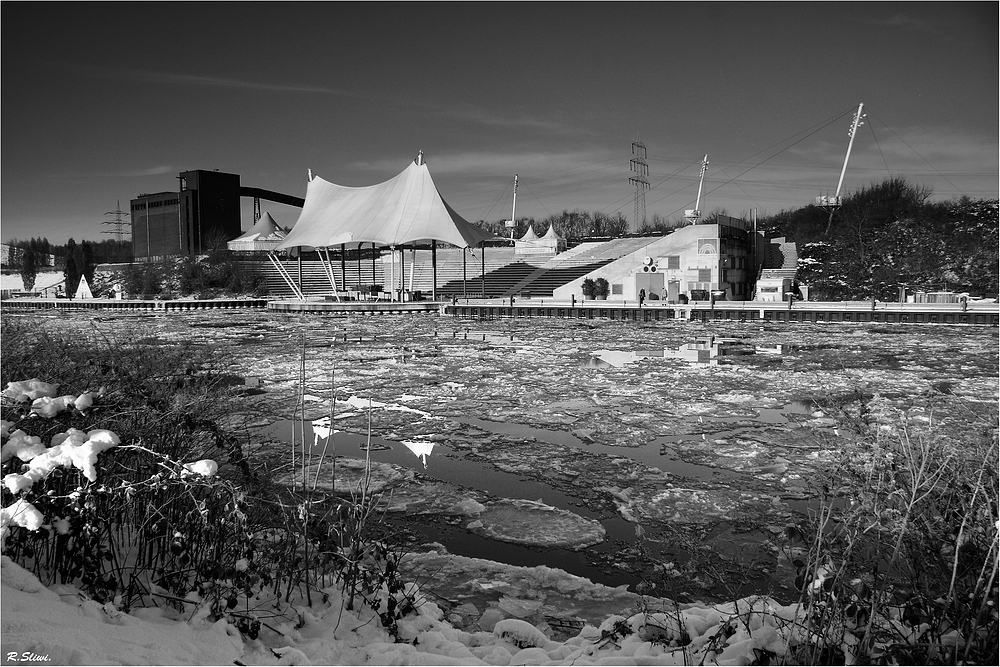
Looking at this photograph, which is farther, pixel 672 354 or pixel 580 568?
pixel 672 354

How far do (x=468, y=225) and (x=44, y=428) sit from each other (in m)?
28.3

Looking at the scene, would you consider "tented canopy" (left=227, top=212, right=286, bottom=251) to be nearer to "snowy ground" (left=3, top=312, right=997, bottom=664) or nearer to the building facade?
the building facade

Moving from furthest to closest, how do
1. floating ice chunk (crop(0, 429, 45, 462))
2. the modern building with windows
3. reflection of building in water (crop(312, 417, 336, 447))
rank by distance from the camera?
the modern building with windows
reflection of building in water (crop(312, 417, 336, 447))
floating ice chunk (crop(0, 429, 45, 462))

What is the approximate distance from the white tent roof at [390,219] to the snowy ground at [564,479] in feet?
51.2

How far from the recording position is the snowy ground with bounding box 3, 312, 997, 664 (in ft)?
9.78

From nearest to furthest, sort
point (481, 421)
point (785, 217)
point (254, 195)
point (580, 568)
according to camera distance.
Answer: point (580, 568) < point (481, 421) < point (785, 217) < point (254, 195)

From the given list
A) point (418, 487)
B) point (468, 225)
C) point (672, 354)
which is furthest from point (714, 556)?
point (468, 225)

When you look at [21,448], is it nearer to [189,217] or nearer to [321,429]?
[321,429]

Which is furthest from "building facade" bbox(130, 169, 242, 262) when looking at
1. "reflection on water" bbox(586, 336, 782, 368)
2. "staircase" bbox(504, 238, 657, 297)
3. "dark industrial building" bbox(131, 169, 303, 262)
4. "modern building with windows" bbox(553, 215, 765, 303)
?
"reflection on water" bbox(586, 336, 782, 368)

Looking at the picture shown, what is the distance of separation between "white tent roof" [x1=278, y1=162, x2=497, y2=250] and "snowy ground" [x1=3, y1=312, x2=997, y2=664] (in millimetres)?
15606

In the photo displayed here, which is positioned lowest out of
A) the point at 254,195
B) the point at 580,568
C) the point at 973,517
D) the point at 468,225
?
the point at 580,568

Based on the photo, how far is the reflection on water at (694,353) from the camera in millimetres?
12898

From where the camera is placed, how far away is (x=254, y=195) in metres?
63.6

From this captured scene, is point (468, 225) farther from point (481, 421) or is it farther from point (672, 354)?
point (481, 421)
